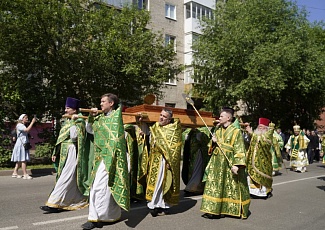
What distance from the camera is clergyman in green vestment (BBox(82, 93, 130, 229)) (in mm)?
5438

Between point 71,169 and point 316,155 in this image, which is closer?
point 71,169

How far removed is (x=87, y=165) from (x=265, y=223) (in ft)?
10.8

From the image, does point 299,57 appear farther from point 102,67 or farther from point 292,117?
point 102,67

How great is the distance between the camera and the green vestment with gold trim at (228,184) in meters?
6.25

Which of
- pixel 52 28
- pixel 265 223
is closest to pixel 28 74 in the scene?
pixel 52 28

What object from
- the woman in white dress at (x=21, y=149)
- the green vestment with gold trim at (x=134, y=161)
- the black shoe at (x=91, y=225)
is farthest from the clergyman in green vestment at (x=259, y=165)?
the woman in white dress at (x=21, y=149)

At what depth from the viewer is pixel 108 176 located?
5.48 metres

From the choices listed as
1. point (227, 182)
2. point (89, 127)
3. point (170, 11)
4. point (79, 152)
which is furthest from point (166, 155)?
point (170, 11)

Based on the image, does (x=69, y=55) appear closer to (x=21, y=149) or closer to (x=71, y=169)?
(x=21, y=149)

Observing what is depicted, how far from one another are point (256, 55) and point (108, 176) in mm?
15468

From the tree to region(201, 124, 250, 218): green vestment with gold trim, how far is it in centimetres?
1334

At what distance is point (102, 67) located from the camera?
15.1m

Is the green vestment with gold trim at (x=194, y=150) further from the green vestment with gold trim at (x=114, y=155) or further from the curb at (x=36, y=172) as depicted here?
the curb at (x=36, y=172)

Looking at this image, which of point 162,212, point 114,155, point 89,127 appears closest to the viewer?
point 114,155
